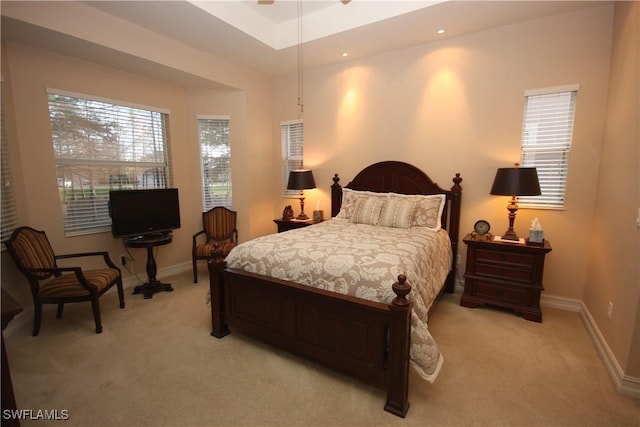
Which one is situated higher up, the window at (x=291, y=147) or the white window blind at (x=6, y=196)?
the window at (x=291, y=147)

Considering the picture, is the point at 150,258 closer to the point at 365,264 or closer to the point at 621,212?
the point at 365,264

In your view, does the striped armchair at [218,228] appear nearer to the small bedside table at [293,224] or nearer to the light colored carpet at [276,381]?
the small bedside table at [293,224]

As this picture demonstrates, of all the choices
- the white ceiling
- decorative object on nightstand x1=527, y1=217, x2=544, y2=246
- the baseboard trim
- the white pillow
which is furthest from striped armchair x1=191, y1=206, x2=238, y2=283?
the baseboard trim

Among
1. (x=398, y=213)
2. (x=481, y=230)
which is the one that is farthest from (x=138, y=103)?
(x=481, y=230)

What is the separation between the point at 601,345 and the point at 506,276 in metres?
0.85

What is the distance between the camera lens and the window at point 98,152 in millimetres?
3230

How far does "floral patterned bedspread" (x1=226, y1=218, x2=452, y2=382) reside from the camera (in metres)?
1.92

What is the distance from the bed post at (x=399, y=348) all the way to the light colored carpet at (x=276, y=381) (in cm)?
7

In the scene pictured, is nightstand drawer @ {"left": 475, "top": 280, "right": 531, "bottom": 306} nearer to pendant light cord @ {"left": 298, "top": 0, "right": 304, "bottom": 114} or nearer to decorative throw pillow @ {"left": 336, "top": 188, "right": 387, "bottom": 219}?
decorative throw pillow @ {"left": 336, "top": 188, "right": 387, "bottom": 219}

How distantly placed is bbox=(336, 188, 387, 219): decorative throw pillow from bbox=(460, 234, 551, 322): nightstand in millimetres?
1268

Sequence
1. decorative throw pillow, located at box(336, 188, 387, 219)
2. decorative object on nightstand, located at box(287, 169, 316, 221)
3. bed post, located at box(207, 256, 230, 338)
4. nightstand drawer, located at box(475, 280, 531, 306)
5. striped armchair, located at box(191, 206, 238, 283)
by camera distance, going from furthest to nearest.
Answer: striped armchair, located at box(191, 206, 238, 283)
decorative object on nightstand, located at box(287, 169, 316, 221)
decorative throw pillow, located at box(336, 188, 387, 219)
nightstand drawer, located at box(475, 280, 531, 306)
bed post, located at box(207, 256, 230, 338)

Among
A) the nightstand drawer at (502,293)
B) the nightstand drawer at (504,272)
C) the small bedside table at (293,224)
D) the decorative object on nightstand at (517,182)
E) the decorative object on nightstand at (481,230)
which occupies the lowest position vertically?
the nightstand drawer at (502,293)

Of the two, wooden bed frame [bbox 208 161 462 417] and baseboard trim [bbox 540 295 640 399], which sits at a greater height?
wooden bed frame [bbox 208 161 462 417]

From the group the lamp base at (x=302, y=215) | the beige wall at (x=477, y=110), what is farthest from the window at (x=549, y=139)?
the lamp base at (x=302, y=215)
